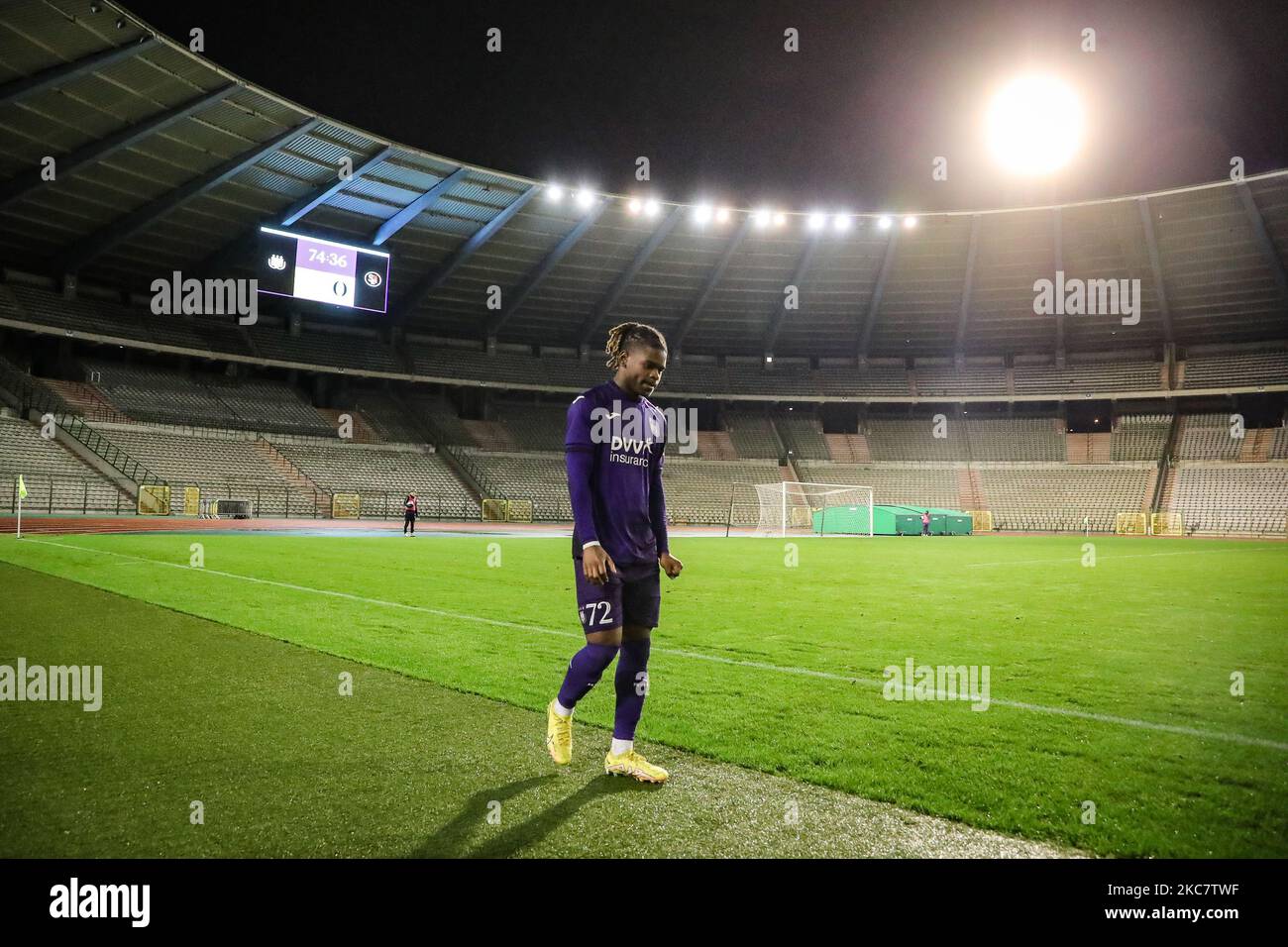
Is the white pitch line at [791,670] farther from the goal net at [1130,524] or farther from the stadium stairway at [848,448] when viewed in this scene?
the stadium stairway at [848,448]

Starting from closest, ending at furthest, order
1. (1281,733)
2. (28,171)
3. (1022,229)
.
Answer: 1. (1281,733)
2. (28,171)
3. (1022,229)

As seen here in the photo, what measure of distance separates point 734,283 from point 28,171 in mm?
36696

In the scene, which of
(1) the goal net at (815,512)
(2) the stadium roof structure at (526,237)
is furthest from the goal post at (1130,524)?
(1) the goal net at (815,512)

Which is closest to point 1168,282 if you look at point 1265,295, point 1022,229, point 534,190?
point 1265,295

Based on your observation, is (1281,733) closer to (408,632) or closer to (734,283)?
(408,632)

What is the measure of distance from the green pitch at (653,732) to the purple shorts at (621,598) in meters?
0.74

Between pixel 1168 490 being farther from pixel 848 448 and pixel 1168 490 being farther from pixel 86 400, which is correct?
pixel 86 400

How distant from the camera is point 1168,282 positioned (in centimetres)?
4578

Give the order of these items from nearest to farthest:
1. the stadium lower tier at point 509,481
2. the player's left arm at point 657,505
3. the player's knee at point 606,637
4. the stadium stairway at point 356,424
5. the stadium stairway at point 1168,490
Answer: the player's knee at point 606,637, the player's left arm at point 657,505, the stadium lower tier at point 509,481, the stadium stairway at point 1168,490, the stadium stairway at point 356,424

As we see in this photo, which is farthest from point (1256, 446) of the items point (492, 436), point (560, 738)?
point (560, 738)

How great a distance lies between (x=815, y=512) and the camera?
42719 millimetres

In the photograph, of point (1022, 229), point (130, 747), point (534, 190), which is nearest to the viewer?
point (130, 747)

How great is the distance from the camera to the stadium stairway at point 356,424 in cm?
4681

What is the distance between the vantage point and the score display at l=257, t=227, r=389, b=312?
113 ft
